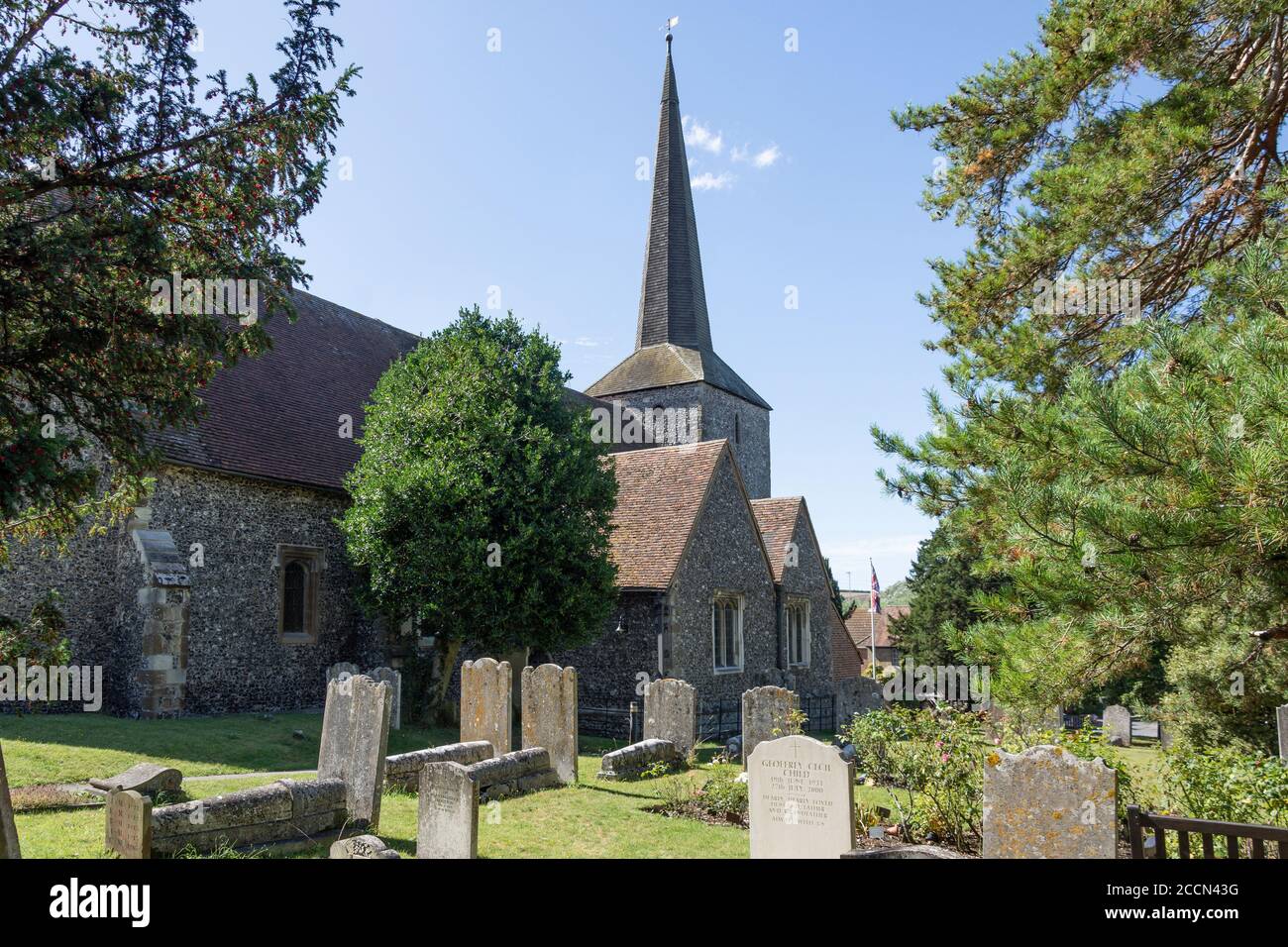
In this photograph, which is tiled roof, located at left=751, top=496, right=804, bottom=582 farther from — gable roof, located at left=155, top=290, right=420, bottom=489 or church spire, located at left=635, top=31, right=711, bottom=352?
church spire, located at left=635, top=31, right=711, bottom=352

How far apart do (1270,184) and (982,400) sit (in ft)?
9.24

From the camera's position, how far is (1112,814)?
543cm

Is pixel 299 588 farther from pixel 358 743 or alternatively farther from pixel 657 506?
pixel 358 743

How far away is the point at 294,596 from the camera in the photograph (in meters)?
16.9

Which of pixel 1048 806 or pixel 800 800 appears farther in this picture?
pixel 800 800

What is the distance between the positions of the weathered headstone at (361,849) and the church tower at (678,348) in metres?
28.8

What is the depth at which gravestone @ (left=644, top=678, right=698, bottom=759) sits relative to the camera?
13.5 metres

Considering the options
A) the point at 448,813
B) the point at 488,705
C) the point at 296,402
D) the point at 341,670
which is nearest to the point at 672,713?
the point at 488,705

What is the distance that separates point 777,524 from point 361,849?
18.8m

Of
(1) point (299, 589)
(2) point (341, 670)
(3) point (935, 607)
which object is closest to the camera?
(2) point (341, 670)

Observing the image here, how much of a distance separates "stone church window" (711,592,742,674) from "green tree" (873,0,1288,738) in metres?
10.1

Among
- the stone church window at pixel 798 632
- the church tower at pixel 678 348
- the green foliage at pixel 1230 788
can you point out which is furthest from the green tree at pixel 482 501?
the church tower at pixel 678 348

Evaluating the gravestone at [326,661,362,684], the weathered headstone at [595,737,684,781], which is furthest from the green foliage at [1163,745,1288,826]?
the gravestone at [326,661,362,684]
